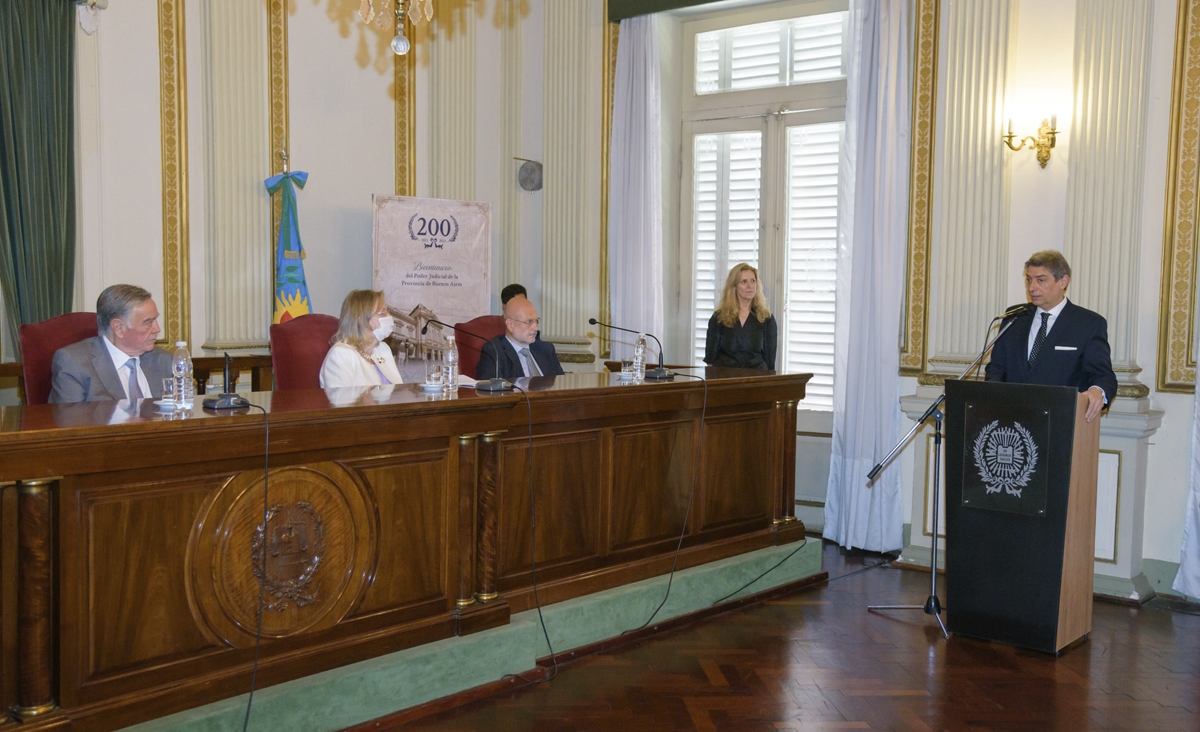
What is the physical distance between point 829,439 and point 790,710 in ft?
10.6

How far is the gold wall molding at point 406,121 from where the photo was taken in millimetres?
6930

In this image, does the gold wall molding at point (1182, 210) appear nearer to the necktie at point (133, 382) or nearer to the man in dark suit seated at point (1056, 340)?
the man in dark suit seated at point (1056, 340)

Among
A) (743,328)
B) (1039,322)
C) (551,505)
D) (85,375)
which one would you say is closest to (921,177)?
(743,328)

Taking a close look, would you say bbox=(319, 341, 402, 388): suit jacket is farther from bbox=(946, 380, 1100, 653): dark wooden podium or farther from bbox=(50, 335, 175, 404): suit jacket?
bbox=(946, 380, 1100, 653): dark wooden podium

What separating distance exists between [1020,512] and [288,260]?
4.30 meters

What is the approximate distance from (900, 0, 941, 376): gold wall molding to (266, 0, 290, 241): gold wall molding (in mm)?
3771

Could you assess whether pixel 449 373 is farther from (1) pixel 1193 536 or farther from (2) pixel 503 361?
(1) pixel 1193 536

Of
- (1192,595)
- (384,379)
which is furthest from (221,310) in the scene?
(1192,595)

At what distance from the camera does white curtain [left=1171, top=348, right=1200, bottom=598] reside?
4867 mm

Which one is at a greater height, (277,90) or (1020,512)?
(277,90)

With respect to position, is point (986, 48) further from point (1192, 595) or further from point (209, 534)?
point (209, 534)

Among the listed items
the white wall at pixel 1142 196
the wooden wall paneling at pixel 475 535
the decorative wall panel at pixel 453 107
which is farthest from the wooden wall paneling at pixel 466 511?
the decorative wall panel at pixel 453 107

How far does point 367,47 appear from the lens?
22.2ft

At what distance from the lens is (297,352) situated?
4.69 metres
